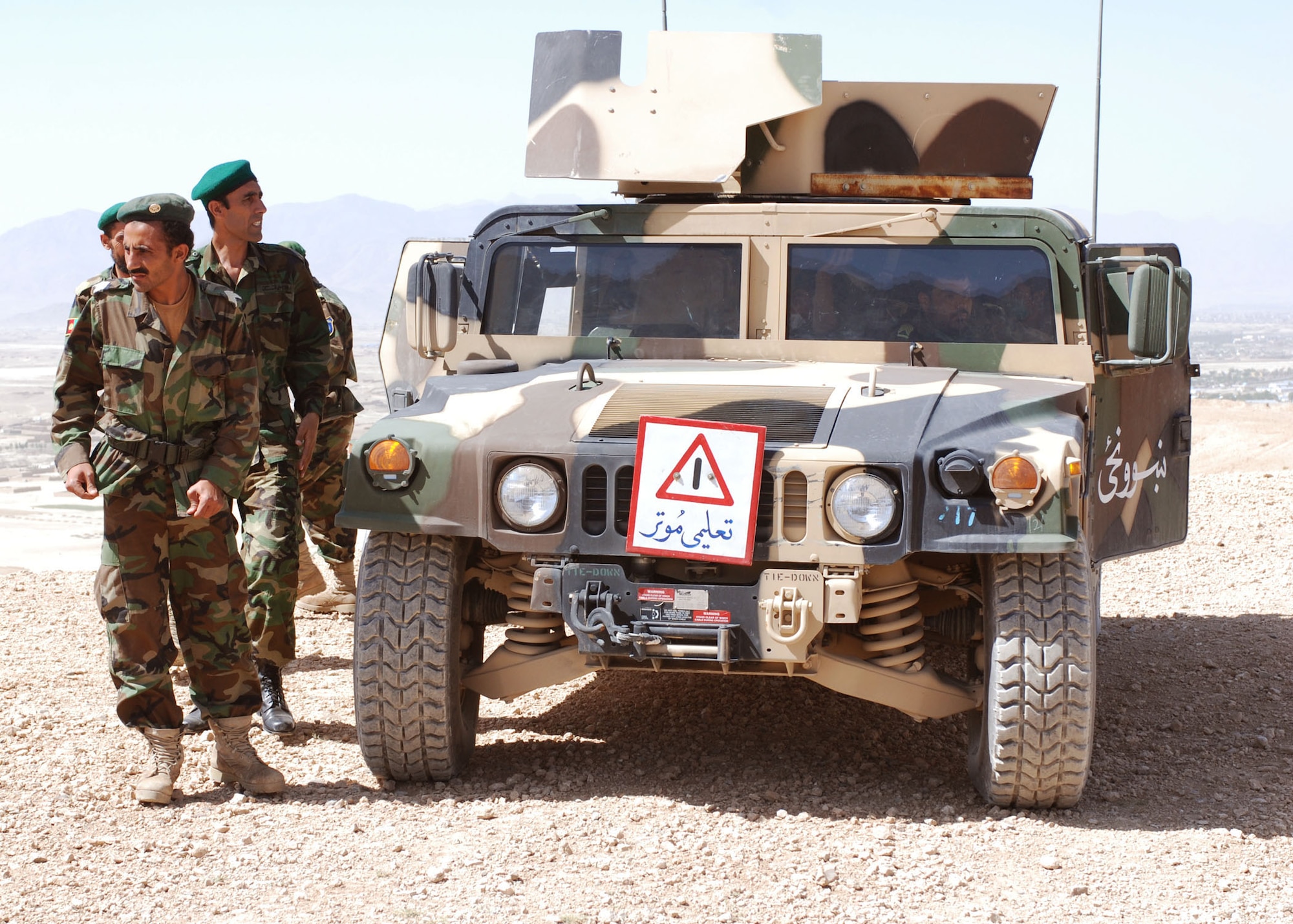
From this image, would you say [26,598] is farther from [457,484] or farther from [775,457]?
[775,457]

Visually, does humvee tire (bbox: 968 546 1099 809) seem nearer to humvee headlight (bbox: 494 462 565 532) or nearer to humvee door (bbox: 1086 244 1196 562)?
humvee door (bbox: 1086 244 1196 562)

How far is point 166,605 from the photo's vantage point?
4242 millimetres

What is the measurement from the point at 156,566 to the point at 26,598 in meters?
3.78

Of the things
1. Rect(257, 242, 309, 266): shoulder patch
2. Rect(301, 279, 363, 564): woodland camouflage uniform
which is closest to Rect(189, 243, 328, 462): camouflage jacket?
Rect(257, 242, 309, 266): shoulder patch

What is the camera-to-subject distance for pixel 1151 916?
11.2 ft

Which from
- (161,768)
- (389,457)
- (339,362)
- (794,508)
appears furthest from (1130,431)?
(161,768)

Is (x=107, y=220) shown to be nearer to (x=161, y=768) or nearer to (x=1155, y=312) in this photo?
(x=161, y=768)

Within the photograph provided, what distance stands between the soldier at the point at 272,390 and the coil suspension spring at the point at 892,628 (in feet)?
5.98

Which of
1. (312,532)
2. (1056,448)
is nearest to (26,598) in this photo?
(312,532)

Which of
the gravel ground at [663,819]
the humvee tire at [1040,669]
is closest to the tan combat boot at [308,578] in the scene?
the gravel ground at [663,819]

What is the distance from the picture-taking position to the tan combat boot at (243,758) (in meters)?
4.28

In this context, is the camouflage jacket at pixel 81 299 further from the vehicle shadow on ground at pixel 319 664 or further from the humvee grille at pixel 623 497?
the vehicle shadow on ground at pixel 319 664

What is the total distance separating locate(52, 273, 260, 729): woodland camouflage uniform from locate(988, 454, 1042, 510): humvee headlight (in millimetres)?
1972

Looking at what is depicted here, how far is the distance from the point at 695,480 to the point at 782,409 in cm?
43
